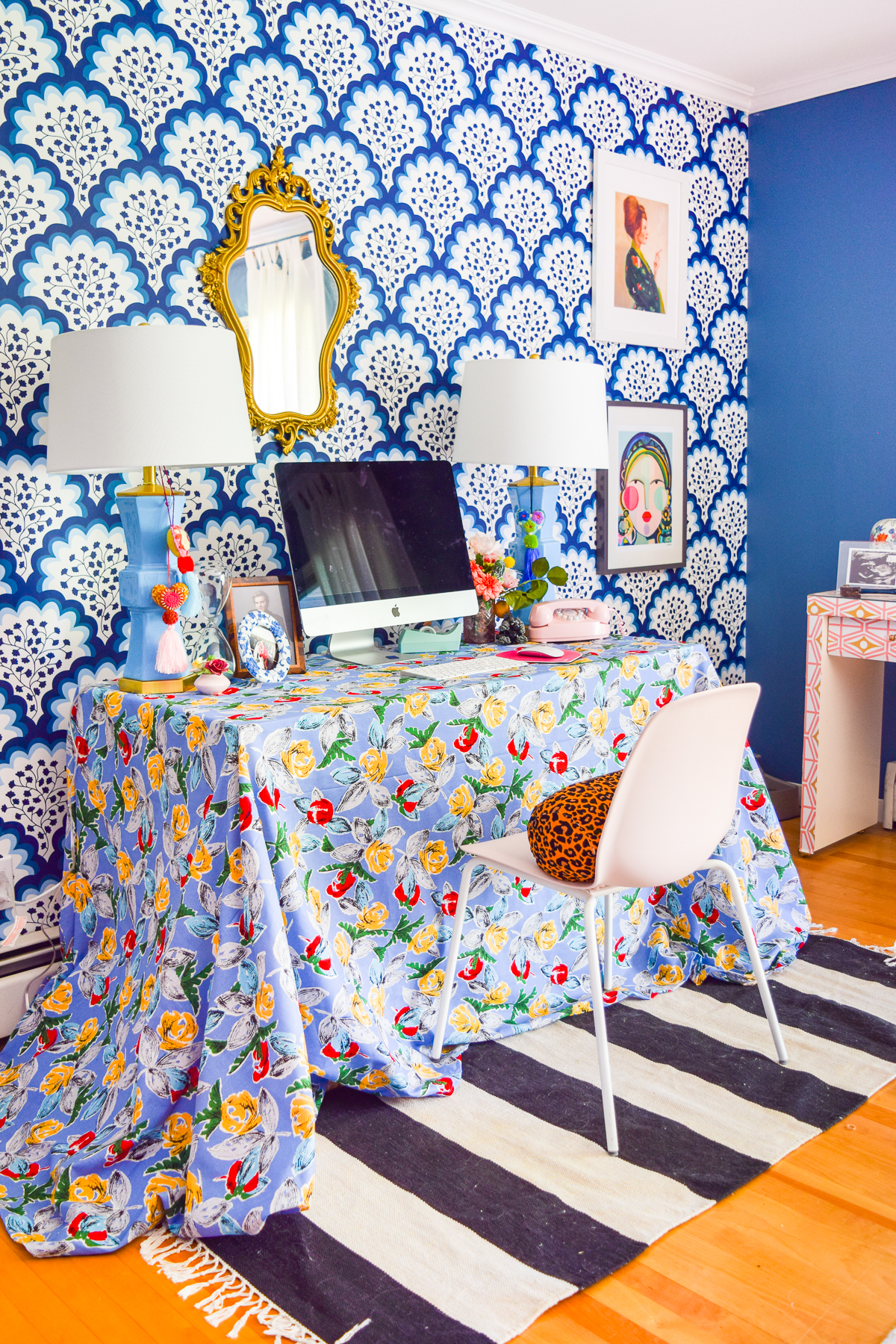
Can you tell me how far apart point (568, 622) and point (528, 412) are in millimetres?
533

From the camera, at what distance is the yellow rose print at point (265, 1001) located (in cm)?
173

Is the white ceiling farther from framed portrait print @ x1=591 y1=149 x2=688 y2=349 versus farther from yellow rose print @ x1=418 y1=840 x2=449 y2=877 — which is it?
yellow rose print @ x1=418 y1=840 x2=449 y2=877

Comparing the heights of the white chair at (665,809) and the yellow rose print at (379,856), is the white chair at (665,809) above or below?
above

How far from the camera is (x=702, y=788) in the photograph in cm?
192

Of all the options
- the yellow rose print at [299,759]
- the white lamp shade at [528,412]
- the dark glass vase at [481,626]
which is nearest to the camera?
the yellow rose print at [299,759]

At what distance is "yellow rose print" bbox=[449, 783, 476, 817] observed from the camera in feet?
7.24

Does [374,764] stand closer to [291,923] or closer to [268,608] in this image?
[291,923]

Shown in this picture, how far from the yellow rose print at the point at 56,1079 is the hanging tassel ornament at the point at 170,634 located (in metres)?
A: 0.75

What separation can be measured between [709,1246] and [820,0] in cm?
308

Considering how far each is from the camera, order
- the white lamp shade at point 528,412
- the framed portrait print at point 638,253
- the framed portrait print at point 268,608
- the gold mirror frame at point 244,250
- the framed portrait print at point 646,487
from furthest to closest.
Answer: the framed portrait print at point 646,487, the framed portrait print at point 638,253, the white lamp shade at point 528,412, the gold mirror frame at point 244,250, the framed portrait print at point 268,608

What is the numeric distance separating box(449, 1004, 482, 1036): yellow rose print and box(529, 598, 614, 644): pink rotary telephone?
0.96 metres

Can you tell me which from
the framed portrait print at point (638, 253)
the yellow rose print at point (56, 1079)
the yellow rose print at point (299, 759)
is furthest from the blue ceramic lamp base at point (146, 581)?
the framed portrait print at point (638, 253)


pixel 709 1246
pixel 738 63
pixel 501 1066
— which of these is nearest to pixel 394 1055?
pixel 501 1066

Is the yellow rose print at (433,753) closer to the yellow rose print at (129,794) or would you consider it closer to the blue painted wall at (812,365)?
the yellow rose print at (129,794)
